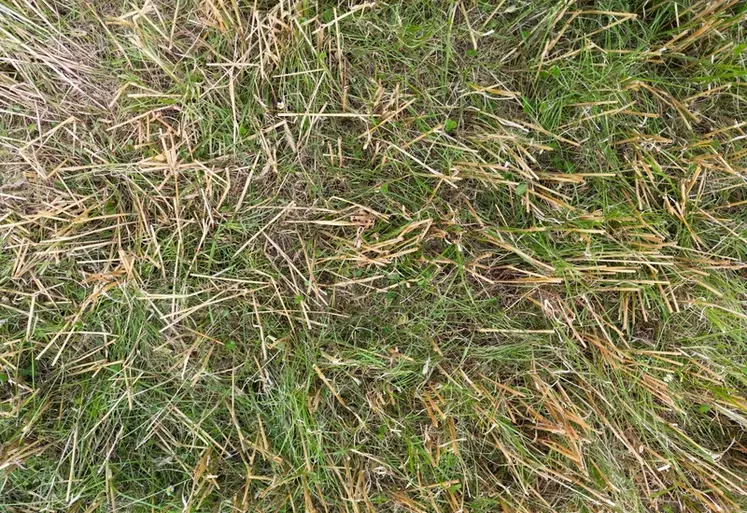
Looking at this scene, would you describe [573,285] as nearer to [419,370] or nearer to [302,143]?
[419,370]

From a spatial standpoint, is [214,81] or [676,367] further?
[676,367]

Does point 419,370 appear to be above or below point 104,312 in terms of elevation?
below

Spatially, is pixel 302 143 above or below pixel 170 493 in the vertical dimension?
above

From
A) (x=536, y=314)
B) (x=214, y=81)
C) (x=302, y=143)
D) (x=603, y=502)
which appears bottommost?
(x=603, y=502)

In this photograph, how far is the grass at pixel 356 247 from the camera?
1386mm

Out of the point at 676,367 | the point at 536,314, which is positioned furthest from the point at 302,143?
the point at 676,367

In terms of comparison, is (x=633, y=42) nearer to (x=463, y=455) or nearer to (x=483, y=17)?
(x=483, y=17)

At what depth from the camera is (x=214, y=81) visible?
1381 millimetres

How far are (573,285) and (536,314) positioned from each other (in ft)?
0.47

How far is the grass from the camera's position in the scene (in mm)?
1386

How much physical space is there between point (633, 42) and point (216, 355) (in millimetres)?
1543

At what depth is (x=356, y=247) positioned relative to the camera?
139 centimetres

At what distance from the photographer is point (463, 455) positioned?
1.46 meters

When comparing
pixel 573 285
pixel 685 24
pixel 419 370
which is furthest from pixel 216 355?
pixel 685 24
